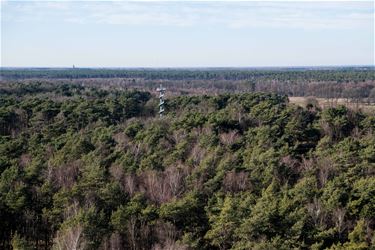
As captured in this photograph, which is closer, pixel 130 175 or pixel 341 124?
pixel 130 175

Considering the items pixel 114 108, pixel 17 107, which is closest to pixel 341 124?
pixel 114 108

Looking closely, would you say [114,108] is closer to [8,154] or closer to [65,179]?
[8,154]

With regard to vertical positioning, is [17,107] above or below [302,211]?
above

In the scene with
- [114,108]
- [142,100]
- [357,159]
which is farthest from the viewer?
[142,100]

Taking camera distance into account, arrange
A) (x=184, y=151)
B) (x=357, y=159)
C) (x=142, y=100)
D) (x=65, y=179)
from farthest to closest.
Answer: (x=142, y=100), (x=184, y=151), (x=357, y=159), (x=65, y=179)

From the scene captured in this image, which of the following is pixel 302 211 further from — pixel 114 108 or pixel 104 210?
pixel 114 108

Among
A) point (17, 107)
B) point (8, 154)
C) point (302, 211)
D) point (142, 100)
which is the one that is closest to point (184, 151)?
point (8, 154)
